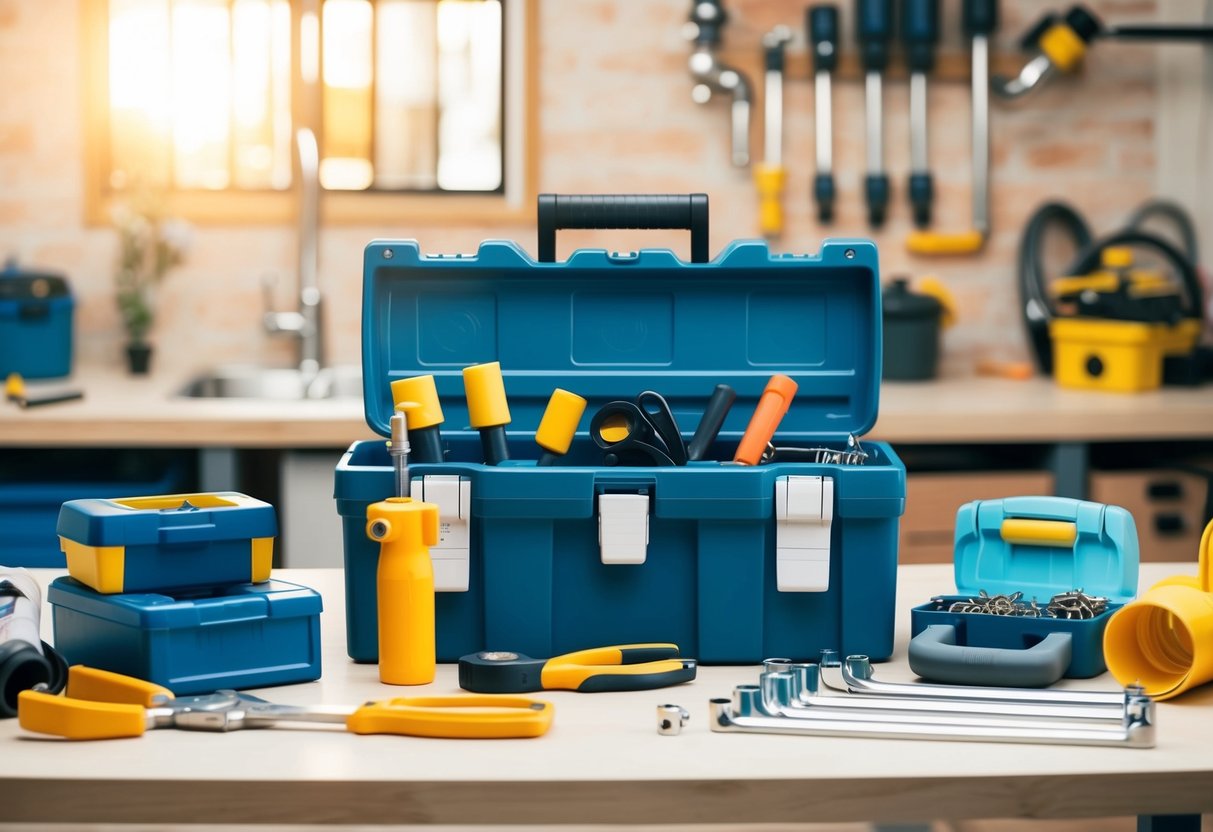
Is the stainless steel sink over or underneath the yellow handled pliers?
over

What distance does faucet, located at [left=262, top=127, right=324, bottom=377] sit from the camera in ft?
9.72

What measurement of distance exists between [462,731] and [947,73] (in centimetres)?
251

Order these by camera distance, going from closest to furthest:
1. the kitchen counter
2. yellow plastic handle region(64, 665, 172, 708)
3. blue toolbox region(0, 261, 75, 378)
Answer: yellow plastic handle region(64, 665, 172, 708), the kitchen counter, blue toolbox region(0, 261, 75, 378)

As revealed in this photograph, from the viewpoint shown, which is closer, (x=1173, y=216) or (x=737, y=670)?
(x=737, y=670)

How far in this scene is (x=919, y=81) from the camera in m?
3.05

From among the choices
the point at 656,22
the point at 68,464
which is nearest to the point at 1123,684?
the point at 68,464

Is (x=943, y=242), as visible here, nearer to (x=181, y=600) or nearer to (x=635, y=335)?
(x=635, y=335)

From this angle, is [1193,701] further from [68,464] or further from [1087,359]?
[68,464]

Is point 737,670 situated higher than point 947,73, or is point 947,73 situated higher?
point 947,73

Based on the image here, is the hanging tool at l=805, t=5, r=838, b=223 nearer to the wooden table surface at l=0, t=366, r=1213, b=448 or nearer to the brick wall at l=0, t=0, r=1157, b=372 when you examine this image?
the brick wall at l=0, t=0, r=1157, b=372

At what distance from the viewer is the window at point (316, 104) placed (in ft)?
9.96

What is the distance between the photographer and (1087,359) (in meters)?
2.80

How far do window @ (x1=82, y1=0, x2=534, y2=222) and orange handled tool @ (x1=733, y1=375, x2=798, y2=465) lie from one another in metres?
1.94

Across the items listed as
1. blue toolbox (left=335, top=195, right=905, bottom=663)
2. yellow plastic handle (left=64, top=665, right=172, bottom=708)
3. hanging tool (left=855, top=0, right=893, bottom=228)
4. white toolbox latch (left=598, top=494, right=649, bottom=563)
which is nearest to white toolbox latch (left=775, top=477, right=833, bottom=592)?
blue toolbox (left=335, top=195, right=905, bottom=663)
